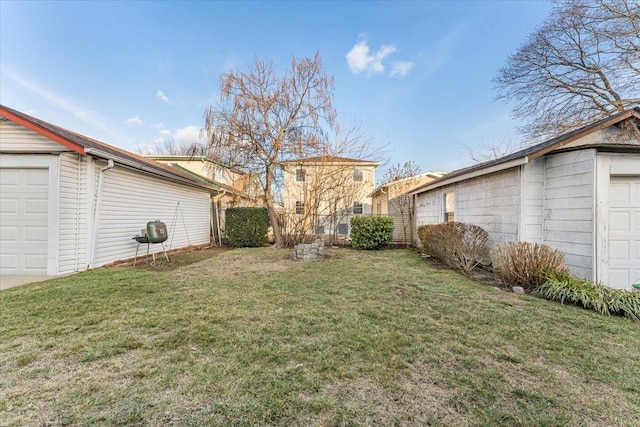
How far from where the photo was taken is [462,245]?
6957 millimetres

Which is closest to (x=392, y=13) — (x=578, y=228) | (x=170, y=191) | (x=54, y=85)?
(x=578, y=228)

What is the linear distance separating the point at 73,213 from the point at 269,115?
7.22 metres

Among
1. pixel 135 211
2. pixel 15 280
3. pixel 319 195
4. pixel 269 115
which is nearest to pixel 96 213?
pixel 135 211

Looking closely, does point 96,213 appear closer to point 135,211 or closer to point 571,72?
point 135,211

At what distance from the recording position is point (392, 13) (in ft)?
33.0

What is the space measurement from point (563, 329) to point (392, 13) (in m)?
11.2

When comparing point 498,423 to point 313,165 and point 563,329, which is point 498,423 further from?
point 313,165

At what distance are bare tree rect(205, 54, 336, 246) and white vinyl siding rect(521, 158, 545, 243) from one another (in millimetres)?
7327

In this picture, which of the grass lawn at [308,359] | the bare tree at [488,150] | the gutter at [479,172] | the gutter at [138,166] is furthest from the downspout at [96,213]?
the bare tree at [488,150]

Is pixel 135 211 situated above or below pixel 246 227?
above

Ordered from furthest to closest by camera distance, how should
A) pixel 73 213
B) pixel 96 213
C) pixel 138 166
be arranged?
1. pixel 138 166
2. pixel 96 213
3. pixel 73 213

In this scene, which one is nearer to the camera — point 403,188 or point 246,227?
point 246,227

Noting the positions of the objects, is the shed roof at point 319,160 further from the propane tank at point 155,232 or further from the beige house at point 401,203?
the propane tank at point 155,232

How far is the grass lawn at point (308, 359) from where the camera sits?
1828 millimetres
